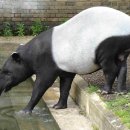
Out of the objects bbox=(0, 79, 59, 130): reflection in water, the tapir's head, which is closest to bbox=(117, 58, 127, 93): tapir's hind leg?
bbox=(0, 79, 59, 130): reflection in water

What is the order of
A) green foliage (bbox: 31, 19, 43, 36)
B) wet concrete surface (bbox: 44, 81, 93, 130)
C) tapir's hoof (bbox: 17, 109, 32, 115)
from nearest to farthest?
wet concrete surface (bbox: 44, 81, 93, 130) → tapir's hoof (bbox: 17, 109, 32, 115) → green foliage (bbox: 31, 19, 43, 36)

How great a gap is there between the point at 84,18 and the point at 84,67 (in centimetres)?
69

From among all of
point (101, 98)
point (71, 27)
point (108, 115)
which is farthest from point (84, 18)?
point (108, 115)

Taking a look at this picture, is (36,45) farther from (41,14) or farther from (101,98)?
(41,14)

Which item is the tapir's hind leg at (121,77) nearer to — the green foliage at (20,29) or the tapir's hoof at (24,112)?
the tapir's hoof at (24,112)

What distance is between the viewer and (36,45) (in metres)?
7.55

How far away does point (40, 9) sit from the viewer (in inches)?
559

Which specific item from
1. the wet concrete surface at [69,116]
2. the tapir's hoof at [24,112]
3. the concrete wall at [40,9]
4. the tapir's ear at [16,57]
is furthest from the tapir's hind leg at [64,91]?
the concrete wall at [40,9]

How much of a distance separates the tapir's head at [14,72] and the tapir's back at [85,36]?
0.51 metres

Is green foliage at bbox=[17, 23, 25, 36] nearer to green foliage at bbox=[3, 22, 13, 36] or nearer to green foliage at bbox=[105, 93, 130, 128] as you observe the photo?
green foliage at bbox=[3, 22, 13, 36]

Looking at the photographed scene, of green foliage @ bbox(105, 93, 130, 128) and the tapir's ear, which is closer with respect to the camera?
green foliage @ bbox(105, 93, 130, 128)

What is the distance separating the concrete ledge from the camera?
19.9ft

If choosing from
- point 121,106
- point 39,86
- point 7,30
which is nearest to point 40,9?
point 7,30

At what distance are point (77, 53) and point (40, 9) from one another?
7042mm
